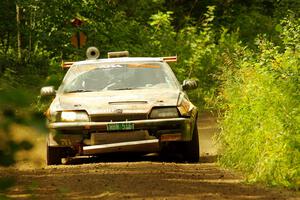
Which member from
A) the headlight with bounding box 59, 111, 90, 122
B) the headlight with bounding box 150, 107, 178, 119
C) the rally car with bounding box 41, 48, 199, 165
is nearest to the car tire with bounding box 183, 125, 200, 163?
the rally car with bounding box 41, 48, 199, 165

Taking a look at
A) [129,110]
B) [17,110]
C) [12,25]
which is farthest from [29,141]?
[12,25]

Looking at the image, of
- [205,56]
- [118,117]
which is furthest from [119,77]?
[205,56]

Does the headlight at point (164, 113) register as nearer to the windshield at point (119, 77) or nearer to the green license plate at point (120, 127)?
the green license plate at point (120, 127)

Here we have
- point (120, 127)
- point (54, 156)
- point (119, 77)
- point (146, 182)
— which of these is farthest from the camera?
point (119, 77)

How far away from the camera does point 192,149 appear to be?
1152 cm

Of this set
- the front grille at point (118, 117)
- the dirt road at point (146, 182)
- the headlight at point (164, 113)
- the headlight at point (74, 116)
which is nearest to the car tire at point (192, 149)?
the dirt road at point (146, 182)

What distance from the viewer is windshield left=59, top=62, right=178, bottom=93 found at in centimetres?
1209

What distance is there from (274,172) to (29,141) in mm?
6154

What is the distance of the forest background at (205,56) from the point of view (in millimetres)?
8549

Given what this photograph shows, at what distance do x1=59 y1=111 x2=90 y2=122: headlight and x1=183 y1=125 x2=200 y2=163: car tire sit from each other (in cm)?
142

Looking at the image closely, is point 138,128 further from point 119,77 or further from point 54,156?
point 119,77

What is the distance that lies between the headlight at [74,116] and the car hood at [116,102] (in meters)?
0.06

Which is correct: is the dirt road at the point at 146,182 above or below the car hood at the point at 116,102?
below

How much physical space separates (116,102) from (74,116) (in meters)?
0.56
